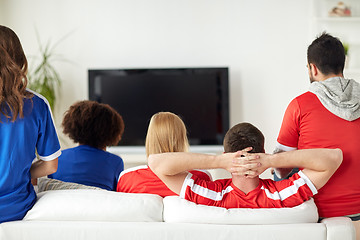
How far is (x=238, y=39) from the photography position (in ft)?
16.9

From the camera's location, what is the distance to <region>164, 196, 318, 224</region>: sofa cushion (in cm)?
155

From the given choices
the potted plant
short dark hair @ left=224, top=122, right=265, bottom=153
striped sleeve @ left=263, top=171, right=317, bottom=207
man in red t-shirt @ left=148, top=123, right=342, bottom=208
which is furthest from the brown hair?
the potted plant

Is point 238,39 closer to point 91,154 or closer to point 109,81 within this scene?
point 109,81

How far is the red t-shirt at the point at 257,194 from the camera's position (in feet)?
5.38

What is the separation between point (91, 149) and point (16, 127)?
746 millimetres

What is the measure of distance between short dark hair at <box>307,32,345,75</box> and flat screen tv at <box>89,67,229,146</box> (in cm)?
305

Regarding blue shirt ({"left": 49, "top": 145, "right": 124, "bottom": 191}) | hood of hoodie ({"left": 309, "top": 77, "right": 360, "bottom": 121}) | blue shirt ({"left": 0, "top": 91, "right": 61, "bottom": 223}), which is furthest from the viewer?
blue shirt ({"left": 49, "top": 145, "right": 124, "bottom": 191})

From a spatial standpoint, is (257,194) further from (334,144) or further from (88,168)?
(88,168)

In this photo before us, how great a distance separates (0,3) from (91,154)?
11.9 ft

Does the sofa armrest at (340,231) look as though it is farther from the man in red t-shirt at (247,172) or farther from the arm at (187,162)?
the arm at (187,162)

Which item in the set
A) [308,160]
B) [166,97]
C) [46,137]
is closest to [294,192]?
[308,160]

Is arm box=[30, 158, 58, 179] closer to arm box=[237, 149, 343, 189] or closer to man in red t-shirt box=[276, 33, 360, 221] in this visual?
arm box=[237, 149, 343, 189]

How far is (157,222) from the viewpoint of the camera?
1.58m

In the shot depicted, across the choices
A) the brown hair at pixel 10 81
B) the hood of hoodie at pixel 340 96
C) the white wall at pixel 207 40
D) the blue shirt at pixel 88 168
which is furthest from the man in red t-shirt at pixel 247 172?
the white wall at pixel 207 40
